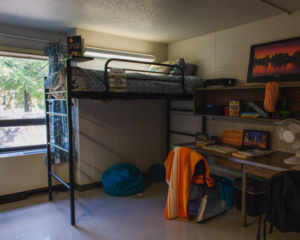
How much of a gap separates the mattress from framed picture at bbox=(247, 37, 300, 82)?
0.79 meters

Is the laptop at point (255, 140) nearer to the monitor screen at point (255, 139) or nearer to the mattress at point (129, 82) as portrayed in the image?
the monitor screen at point (255, 139)

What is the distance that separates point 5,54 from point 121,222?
2683mm

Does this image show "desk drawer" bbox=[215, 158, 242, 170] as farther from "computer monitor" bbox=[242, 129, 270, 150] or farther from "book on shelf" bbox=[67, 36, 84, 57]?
"book on shelf" bbox=[67, 36, 84, 57]

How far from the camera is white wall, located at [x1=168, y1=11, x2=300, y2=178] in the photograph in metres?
2.87

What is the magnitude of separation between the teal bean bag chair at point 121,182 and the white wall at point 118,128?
1.06 ft

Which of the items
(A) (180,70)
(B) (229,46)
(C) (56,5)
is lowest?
(A) (180,70)

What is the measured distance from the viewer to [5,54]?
10.8 feet

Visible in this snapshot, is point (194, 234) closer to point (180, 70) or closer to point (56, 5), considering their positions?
point (180, 70)

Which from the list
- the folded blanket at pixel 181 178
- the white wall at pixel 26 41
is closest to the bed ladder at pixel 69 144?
the white wall at pixel 26 41

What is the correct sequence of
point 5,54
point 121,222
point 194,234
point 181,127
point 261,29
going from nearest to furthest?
point 194,234
point 121,222
point 261,29
point 5,54
point 181,127

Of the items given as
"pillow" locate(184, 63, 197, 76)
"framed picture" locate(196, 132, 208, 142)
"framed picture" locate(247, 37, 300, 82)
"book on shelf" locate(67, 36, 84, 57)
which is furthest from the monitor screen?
"book on shelf" locate(67, 36, 84, 57)

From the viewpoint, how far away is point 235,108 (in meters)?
3.10

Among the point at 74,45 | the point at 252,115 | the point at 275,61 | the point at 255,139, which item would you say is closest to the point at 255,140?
the point at 255,139

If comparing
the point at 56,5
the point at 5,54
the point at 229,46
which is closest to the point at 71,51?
the point at 56,5
